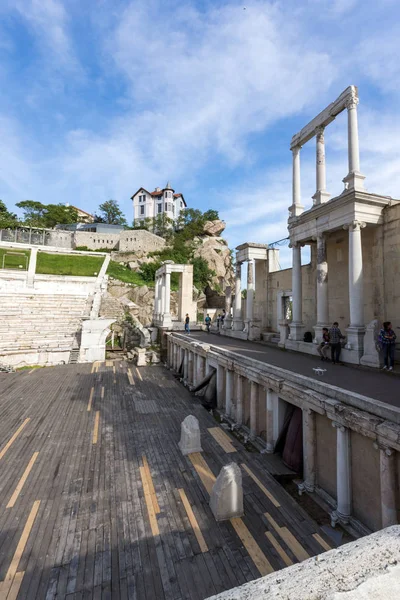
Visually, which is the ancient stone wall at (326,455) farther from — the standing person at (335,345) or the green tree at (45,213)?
the green tree at (45,213)

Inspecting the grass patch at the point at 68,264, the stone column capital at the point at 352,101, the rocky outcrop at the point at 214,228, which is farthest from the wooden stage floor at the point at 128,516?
the rocky outcrop at the point at 214,228

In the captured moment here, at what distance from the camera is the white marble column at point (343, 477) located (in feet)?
20.6

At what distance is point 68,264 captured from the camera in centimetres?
4253

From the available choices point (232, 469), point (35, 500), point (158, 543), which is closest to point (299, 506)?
point (232, 469)

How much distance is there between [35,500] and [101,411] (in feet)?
18.6

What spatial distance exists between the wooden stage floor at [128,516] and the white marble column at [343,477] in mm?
650

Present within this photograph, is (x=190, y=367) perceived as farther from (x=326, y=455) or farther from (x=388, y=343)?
(x=326, y=455)

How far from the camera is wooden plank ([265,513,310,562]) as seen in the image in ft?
17.7

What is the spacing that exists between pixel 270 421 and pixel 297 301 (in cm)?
768

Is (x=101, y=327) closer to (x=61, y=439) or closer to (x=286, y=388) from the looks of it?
(x=61, y=439)

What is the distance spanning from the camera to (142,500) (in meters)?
6.98

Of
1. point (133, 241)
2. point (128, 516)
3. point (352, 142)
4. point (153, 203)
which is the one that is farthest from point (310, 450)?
point (153, 203)

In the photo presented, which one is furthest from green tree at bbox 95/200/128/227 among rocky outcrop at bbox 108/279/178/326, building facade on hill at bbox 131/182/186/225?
rocky outcrop at bbox 108/279/178/326

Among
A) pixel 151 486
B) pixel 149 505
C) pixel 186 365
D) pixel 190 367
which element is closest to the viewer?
pixel 149 505
